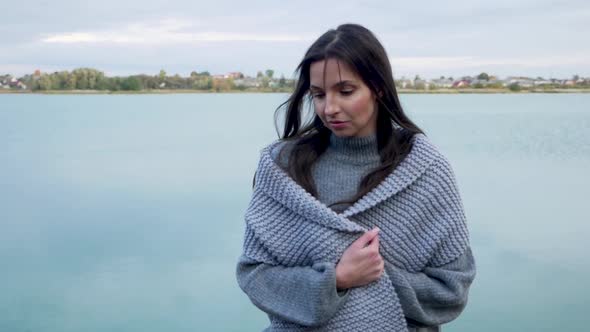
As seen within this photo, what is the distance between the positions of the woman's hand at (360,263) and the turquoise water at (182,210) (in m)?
0.69

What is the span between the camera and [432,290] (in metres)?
1.69

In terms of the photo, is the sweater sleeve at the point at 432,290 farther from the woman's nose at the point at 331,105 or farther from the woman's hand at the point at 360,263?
the woman's nose at the point at 331,105

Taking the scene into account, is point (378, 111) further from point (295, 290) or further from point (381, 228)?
point (295, 290)

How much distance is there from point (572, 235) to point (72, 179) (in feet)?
16.9

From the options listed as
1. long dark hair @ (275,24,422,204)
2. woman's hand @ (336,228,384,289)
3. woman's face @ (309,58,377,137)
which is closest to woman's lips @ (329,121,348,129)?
woman's face @ (309,58,377,137)

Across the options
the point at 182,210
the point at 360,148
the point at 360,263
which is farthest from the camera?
the point at 182,210

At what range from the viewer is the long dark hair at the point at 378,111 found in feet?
5.52

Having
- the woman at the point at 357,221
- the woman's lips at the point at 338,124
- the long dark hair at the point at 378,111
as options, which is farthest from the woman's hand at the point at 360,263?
the woman's lips at the point at 338,124

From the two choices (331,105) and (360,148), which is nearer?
(331,105)

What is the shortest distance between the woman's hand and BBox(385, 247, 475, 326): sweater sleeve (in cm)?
7

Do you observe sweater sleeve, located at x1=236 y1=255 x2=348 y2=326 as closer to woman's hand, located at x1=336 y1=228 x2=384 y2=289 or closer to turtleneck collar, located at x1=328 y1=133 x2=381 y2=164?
woman's hand, located at x1=336 y1=228 x2=384 y2=289

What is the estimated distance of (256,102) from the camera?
54.4ft

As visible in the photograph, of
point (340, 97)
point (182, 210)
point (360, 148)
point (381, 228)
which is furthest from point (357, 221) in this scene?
point (182, 210)

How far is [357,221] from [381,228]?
0.19 ft
